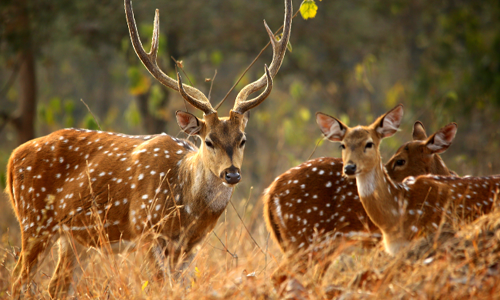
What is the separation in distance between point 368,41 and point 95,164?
11.6m

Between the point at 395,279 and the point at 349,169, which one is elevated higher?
the point at 349,169

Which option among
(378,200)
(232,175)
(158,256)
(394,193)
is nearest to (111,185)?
(158,256)

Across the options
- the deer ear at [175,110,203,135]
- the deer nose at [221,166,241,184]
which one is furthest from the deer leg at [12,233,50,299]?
the deer nose at [221,166,241,184]

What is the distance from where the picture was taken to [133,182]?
5.20m

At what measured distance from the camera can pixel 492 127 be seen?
511 inches

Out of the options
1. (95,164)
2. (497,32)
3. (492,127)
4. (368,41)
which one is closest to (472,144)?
(492,127)

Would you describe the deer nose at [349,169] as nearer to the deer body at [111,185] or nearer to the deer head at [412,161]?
the deer body at [111,185]

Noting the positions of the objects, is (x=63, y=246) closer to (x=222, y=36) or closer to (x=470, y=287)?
(x=470, y=287)

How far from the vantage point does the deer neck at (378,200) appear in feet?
15.6

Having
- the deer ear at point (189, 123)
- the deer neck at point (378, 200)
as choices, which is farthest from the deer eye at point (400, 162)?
the deer ear at point (189, 123)

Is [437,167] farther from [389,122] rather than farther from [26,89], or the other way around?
[26,89]

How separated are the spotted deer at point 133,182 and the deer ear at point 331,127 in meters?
0.59

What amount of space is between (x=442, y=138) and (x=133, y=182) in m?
3.13

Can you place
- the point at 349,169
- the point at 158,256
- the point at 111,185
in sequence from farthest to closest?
the point at 111,185
the point at 158,256
the point at 349,169
